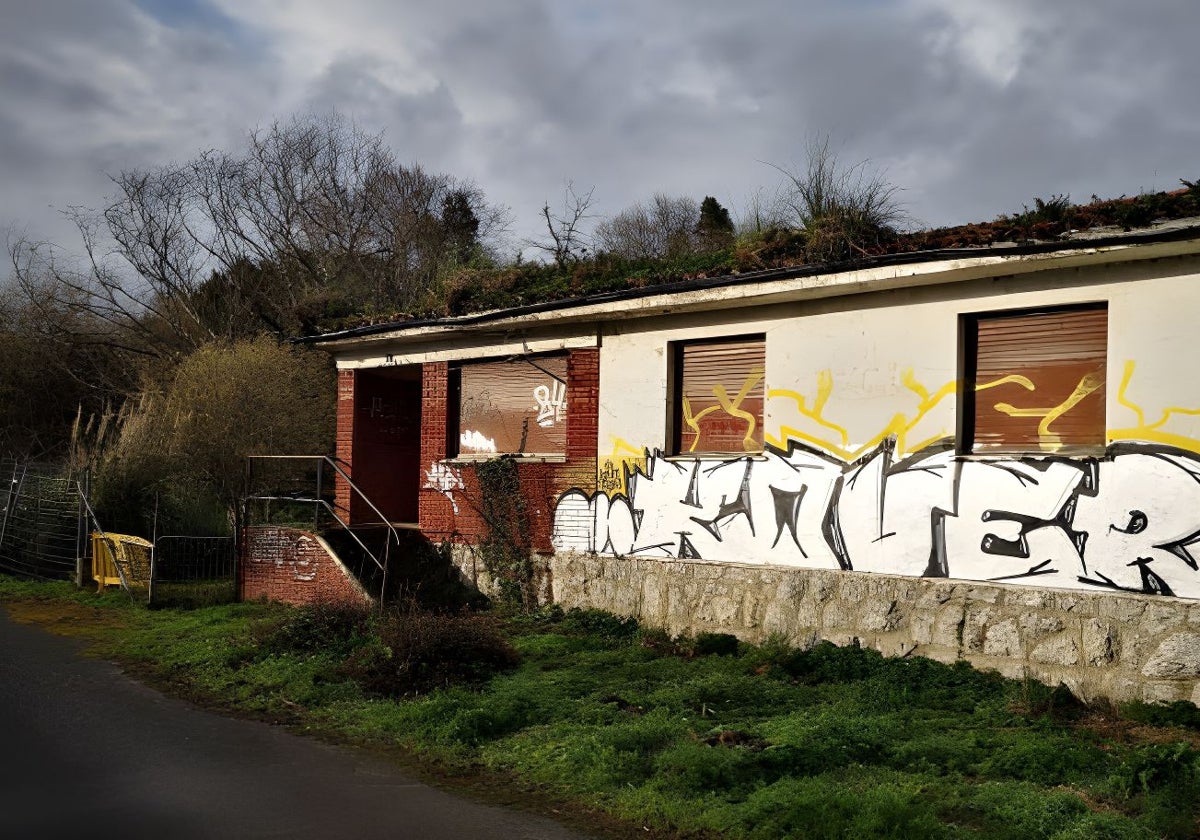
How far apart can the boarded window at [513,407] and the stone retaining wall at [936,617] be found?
1855mm

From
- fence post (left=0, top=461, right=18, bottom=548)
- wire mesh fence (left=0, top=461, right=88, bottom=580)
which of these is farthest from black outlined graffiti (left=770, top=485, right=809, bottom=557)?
fence post (left=0, top=461, right=18, bottom=548)

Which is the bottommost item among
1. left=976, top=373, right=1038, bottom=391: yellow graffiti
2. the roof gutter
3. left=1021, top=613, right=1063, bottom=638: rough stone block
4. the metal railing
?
left=1021, top=613, right=1063, bottom=638: rough stone block

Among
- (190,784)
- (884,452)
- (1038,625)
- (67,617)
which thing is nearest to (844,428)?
(884,452)

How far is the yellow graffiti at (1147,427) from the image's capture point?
8.26 meters

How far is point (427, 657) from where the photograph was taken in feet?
30.6

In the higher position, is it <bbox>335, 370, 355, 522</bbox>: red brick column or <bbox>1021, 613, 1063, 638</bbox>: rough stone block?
<bbox>335, 370, 355, 522</bbox>: red brick column

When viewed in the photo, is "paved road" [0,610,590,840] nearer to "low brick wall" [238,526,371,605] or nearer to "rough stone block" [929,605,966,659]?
"low brick wall" [238,526,371,605]

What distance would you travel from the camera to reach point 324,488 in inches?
784

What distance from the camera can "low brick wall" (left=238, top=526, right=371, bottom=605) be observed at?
13695 millimetres

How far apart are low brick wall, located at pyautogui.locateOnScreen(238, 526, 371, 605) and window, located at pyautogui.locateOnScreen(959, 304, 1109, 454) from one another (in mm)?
7645

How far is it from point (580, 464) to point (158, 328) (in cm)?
1999

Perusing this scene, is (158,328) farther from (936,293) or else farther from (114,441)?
(936,293)

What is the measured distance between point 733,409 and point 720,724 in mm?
4553

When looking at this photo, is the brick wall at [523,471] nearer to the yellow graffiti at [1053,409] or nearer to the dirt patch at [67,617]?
the dirt patch at [67,617]
